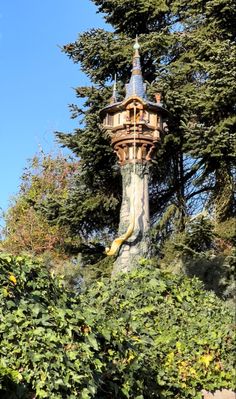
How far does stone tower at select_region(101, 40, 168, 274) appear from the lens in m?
6.85

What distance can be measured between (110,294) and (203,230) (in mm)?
3379

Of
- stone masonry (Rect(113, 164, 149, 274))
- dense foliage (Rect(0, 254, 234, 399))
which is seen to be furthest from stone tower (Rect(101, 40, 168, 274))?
dense foliage (Rect(0, 254, 234, 399))

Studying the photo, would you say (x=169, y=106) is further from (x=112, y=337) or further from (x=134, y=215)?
(x=112, y=337)

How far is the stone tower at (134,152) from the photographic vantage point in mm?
6848

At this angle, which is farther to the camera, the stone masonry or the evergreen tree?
the evergreen tree

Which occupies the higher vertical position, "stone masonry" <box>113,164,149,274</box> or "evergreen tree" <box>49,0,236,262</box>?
"evergreen tree" <box>49,0,236,262</box>

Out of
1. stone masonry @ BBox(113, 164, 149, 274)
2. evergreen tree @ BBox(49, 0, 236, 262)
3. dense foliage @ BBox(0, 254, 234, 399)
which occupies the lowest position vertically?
dense foliage @ BBox(0, 254, 234, 399)

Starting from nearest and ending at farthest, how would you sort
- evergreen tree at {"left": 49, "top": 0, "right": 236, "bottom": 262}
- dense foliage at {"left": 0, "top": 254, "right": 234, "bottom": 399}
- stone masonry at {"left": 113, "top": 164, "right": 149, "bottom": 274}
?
dense foliage at {"left": 0, "top": 254, "right": 234, "bottom": 399} → stone masonry at {"left": 113, "top": 164, "right": 149, "bottom": 274} → evergreen tree at {"left": 49, "top": 0, "right": 236, "bottom": 262}

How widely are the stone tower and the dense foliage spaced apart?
4.72ft

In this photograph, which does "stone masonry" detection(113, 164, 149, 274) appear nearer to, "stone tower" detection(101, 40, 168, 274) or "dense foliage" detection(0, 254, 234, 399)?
"stone tower" detection(101, 40, 168, 274)

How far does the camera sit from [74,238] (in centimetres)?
1263

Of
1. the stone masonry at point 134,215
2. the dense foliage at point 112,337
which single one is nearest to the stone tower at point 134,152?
the stone masonry at point 134,215

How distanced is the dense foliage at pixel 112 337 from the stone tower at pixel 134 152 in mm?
1437

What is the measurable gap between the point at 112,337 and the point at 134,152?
392 cm
